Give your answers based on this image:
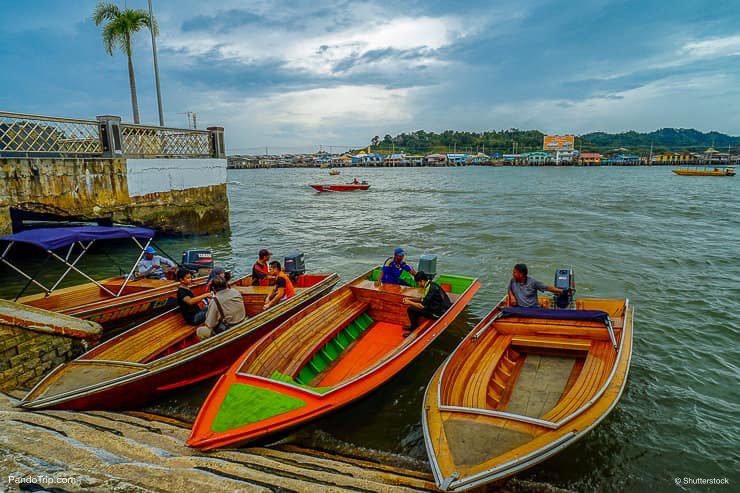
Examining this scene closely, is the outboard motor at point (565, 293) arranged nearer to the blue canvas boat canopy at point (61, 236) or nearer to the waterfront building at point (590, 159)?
the blue canvas boat canopy at point (61, 236)

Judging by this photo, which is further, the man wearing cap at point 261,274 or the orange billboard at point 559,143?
the orange billboard at point 559,143

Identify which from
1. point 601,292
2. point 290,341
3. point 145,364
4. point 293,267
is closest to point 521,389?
point 290,341

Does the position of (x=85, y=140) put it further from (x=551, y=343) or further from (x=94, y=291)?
(x=551, y=343)

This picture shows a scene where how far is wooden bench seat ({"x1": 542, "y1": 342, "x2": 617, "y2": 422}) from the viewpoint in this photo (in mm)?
4848

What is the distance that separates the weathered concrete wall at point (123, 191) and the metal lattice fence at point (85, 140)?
52cm

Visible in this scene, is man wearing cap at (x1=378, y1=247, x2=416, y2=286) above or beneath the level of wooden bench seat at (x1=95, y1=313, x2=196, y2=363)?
above

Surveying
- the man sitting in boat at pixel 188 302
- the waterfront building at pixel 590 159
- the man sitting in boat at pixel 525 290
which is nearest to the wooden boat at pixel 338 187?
the man sitting in boat at pixel 188 302

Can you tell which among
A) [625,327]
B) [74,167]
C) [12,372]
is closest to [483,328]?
[625,327]

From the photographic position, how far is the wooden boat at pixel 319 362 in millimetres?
4832

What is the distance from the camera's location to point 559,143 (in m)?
142

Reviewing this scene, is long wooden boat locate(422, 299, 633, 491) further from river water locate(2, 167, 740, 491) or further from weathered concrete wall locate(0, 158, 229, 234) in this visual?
weathered concrete wall locate(0, 158, 229, 234)

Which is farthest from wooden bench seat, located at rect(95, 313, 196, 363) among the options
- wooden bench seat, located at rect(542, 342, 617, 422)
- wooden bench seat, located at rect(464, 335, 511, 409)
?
wooden bench seat, located at rect(542, 342, 617, 422)

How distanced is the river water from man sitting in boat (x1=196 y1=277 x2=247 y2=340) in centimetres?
107

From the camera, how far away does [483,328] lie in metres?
6.95
